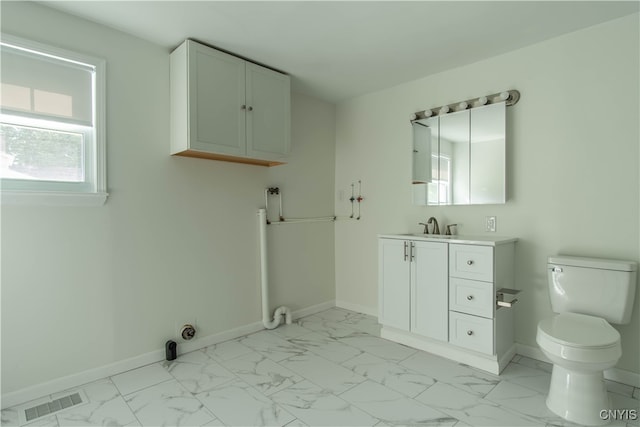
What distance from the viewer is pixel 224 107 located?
2.56 meters

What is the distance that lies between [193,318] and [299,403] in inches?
47.1

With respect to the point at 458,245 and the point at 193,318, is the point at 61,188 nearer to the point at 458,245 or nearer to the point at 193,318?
the point at 193,318

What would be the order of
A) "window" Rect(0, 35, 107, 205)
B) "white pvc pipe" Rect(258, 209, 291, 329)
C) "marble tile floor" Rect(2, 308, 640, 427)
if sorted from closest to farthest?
"marble tile floor" Rect(2, 308, 640, 427) < "window" Rect(0, 35, 107, 205) < "white pvc pipe" Rect(258, 209, 291, 329)

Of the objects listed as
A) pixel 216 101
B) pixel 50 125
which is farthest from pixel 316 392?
pixel 50 125

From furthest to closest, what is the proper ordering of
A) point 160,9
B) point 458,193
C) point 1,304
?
1. point 458,193
2. point 160,9
3. point 1,304

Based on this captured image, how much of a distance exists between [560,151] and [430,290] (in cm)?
136

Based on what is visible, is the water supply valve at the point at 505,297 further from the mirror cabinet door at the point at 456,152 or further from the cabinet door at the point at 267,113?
the cabinet door at the point at 267,113

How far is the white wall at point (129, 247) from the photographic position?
6.60 ft

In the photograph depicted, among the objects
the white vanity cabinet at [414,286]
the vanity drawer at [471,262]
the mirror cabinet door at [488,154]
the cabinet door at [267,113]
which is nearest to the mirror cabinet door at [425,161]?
the mirror cabinet door at [488,154]

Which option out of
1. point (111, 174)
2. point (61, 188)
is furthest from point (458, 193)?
point (61, 188)

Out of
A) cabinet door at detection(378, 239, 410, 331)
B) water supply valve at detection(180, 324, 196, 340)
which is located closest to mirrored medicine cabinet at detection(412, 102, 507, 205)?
cabinet door at detection(378, 239, 410, 331)

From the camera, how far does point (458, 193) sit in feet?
9.48

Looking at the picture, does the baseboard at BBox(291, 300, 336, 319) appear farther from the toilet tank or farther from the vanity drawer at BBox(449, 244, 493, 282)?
the toilet tank

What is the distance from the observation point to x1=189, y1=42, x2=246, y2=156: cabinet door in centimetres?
241
